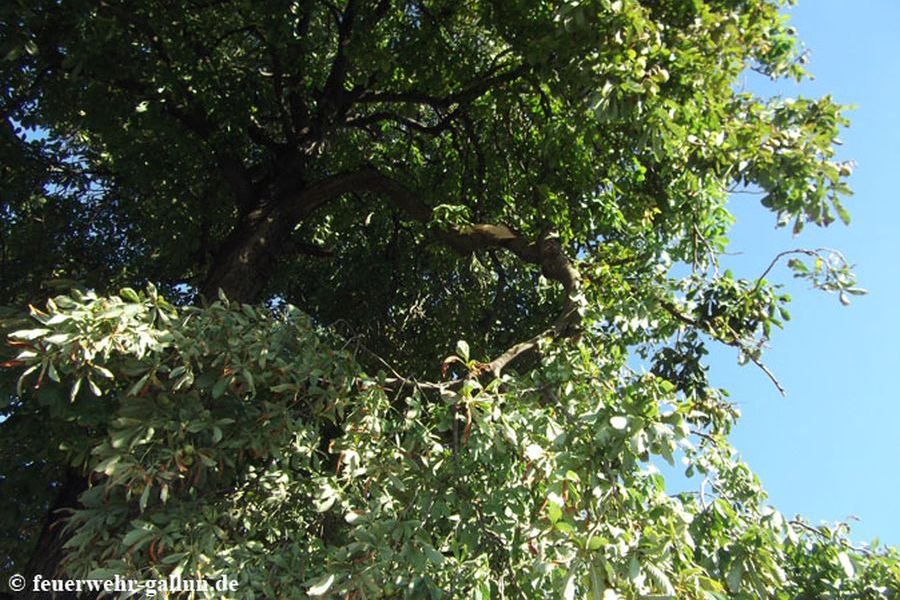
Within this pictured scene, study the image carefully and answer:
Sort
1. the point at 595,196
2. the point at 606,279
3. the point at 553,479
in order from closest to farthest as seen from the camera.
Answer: the point at 553,479
the point at 606,279
the point at 595,196

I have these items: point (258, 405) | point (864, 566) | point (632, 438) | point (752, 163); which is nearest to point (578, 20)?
point (752, 163)

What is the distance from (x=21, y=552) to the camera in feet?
17.9

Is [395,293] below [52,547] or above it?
above

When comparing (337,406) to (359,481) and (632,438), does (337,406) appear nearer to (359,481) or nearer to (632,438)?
(359,481)

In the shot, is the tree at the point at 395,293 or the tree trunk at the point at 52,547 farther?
the tree trunk at the point at 52,547

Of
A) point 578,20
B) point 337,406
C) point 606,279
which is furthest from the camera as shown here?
point 606,279

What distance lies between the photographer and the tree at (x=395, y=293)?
325cm

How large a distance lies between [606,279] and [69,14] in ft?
14.0

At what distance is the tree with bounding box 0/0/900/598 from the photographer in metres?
3.25

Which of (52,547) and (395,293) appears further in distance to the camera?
(395,293)

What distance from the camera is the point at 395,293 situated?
23.7 ft

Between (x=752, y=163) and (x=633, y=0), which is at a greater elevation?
(x=633, y=0)

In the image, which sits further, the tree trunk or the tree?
the tree trunk

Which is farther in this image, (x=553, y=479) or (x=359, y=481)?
(x=359, y=481)
